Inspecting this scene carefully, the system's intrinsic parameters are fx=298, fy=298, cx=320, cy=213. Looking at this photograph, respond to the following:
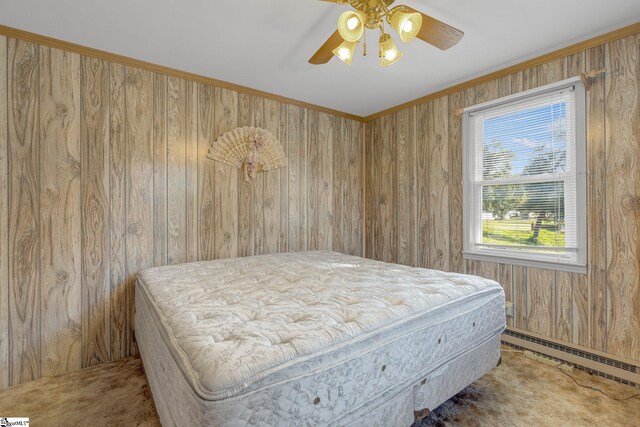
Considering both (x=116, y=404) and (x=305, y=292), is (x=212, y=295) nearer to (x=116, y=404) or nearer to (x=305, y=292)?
(x=305, y=292)

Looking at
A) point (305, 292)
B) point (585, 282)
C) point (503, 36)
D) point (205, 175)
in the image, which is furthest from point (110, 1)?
point (585, 282)

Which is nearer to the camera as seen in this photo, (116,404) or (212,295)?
(212,295)

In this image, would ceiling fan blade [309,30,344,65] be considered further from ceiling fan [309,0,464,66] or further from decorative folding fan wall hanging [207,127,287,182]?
decorative folding fan wall hanging [207,127,287,182]

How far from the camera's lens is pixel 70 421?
1.61 metres

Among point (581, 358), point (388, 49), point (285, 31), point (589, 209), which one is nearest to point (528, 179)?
point (589, 209)

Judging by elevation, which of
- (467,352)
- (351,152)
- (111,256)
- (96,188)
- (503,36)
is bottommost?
(467,352)

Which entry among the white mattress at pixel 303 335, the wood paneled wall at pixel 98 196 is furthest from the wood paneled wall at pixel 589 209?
the wood paneled wall at pixel 98 196

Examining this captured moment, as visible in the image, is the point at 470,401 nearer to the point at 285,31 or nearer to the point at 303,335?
the point at 303,335

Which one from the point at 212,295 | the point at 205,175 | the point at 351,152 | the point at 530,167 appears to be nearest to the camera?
the point at 212,295

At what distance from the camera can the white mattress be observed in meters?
0.93

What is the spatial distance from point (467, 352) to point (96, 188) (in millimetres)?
2750

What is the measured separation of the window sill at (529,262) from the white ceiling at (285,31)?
63.5 inches

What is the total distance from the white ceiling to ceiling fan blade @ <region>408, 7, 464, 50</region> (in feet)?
1.04

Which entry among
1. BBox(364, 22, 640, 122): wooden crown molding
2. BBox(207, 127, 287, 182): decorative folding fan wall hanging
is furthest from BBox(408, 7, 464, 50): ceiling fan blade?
BBox(207, 127, 287, 182): decorative folding fan wall hanging
